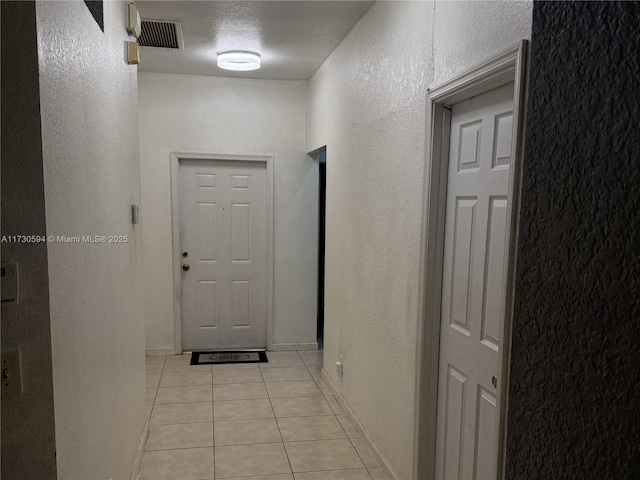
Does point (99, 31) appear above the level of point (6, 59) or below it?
above

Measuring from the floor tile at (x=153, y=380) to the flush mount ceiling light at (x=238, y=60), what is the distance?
2.74 m

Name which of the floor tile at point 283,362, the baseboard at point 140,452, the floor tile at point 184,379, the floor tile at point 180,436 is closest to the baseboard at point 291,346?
the floor tile at point 283,362

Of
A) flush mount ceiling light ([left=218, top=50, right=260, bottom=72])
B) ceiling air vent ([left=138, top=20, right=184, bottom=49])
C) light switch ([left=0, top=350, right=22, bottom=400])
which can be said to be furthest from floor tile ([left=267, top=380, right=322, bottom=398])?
light switch ([left=0, top=350, right=22, bottom=400])

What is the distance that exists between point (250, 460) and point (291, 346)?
2.23 meters

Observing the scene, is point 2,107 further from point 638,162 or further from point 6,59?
point 638,162

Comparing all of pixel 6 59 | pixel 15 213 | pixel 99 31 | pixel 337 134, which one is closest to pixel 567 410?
pixel 15 213

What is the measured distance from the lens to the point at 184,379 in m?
4.29

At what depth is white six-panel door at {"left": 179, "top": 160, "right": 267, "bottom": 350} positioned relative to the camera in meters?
4.92

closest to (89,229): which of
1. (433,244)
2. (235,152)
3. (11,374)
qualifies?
(11,374)

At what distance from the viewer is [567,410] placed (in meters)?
0.67

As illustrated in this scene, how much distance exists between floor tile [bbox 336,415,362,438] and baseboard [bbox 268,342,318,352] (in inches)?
64.9

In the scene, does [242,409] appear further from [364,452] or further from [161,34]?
[161,34]

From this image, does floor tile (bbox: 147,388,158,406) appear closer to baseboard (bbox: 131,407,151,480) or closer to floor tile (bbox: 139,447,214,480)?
baseboard (bbox: 131,407,151,480)

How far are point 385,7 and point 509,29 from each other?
1301mm
